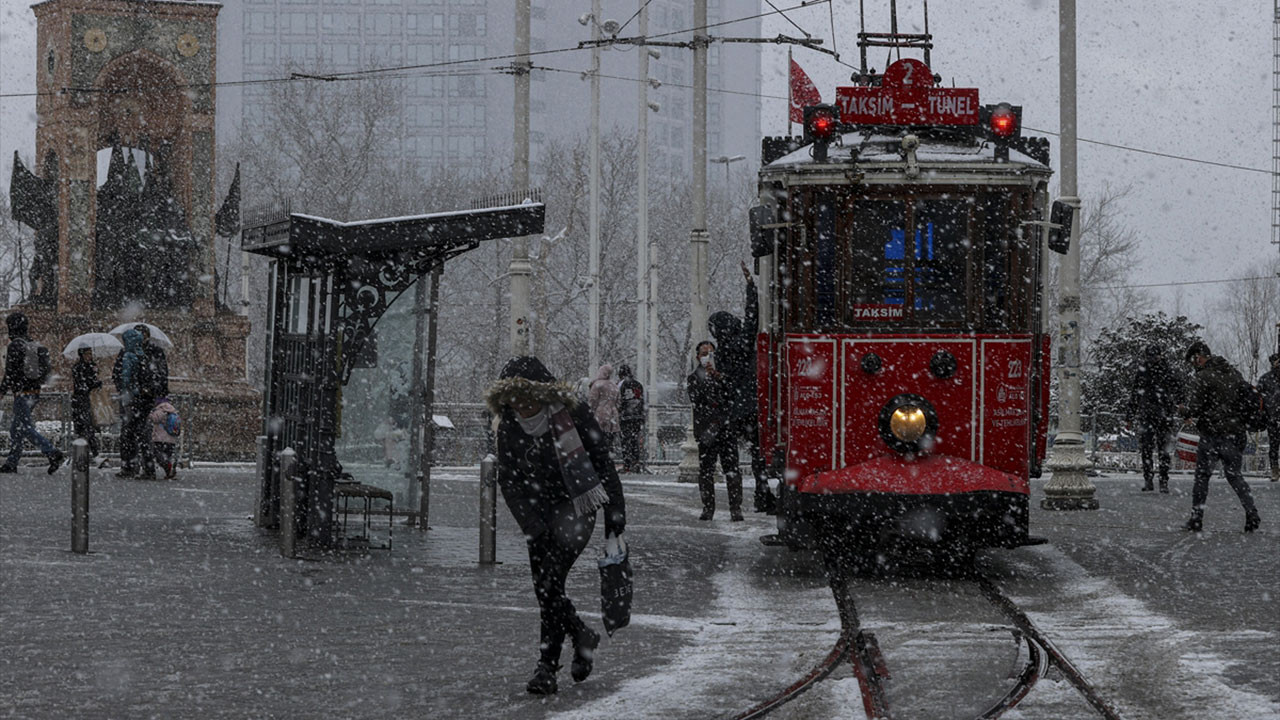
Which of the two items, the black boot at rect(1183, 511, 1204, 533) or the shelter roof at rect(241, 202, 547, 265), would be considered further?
the black boot at rect(1183, 511, 1204, 533)

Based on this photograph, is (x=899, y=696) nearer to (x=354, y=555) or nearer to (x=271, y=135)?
(x=354, y=555)

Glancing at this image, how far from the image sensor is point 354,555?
1536 cm

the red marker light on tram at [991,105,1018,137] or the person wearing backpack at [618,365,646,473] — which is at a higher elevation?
the red marker light on tram at [991,105,1018,137]

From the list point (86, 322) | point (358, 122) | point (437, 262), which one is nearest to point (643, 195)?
point (86, 322)

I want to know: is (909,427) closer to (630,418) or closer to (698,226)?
(698,226)

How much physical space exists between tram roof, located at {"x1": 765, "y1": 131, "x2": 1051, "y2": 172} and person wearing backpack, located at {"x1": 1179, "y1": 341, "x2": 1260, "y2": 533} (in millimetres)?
4848

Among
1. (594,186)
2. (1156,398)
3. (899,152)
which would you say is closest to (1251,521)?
(1156,398)

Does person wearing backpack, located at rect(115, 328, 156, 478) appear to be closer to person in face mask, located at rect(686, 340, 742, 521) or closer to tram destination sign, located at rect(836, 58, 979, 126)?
person in face mask, located at rect(686, 340, 742, 521)

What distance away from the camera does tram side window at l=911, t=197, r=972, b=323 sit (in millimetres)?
14172

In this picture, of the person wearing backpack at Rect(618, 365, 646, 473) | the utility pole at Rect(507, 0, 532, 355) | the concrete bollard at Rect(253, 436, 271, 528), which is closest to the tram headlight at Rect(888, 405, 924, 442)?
the concrete bollard at Rect(253, 436, 271, 528)

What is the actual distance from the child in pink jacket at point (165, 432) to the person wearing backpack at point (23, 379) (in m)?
1.24

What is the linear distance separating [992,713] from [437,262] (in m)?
8.96

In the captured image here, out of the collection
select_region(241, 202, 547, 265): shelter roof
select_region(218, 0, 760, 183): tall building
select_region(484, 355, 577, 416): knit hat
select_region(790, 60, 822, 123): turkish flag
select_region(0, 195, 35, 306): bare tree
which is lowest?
select_region(484, 355, 577, 416): knit hat

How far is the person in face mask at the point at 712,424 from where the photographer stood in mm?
18125
